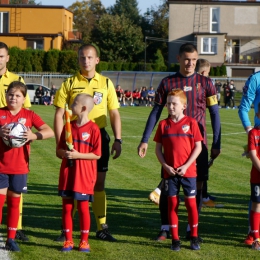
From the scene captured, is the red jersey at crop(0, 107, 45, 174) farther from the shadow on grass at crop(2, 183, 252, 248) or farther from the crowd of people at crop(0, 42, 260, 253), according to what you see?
the shadow on grass at crop(2, 183, 252, 248)

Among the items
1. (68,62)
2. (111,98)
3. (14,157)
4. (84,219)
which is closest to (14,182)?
(14,157)

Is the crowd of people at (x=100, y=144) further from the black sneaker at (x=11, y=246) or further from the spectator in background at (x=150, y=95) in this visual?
the spectator in background at (x=150, y=95)

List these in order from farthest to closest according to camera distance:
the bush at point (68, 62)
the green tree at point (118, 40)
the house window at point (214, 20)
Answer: the green tree at point (118, 40), the house window at point (214, 20), the bush at point (68, 62)

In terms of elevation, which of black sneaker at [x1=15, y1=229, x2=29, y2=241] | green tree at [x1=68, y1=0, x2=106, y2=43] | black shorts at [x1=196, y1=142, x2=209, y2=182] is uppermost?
green tree at [x1=68, y1=0, x2=106, y2=43]

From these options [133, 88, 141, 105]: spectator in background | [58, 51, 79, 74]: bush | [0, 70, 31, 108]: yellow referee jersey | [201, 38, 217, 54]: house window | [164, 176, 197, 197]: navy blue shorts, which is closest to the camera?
[164, 176, 197, 197]: navy blue shorts

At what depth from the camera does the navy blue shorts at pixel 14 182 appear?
655 cm

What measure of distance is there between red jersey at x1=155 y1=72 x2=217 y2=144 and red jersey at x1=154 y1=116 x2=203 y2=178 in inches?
15.2

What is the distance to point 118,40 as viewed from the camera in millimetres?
72500

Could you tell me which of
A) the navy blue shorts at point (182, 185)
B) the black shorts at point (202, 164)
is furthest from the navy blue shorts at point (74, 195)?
the black shorts at point (202, 164)

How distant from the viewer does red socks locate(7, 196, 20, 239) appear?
21.7 feet

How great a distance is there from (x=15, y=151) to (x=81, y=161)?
69 cm

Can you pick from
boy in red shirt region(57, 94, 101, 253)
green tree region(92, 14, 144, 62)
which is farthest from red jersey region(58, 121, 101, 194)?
green tree region(92, 14, 144, 62)

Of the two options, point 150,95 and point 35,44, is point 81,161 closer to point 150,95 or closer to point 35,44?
point 150,95

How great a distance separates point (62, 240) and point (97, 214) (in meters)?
0.56
